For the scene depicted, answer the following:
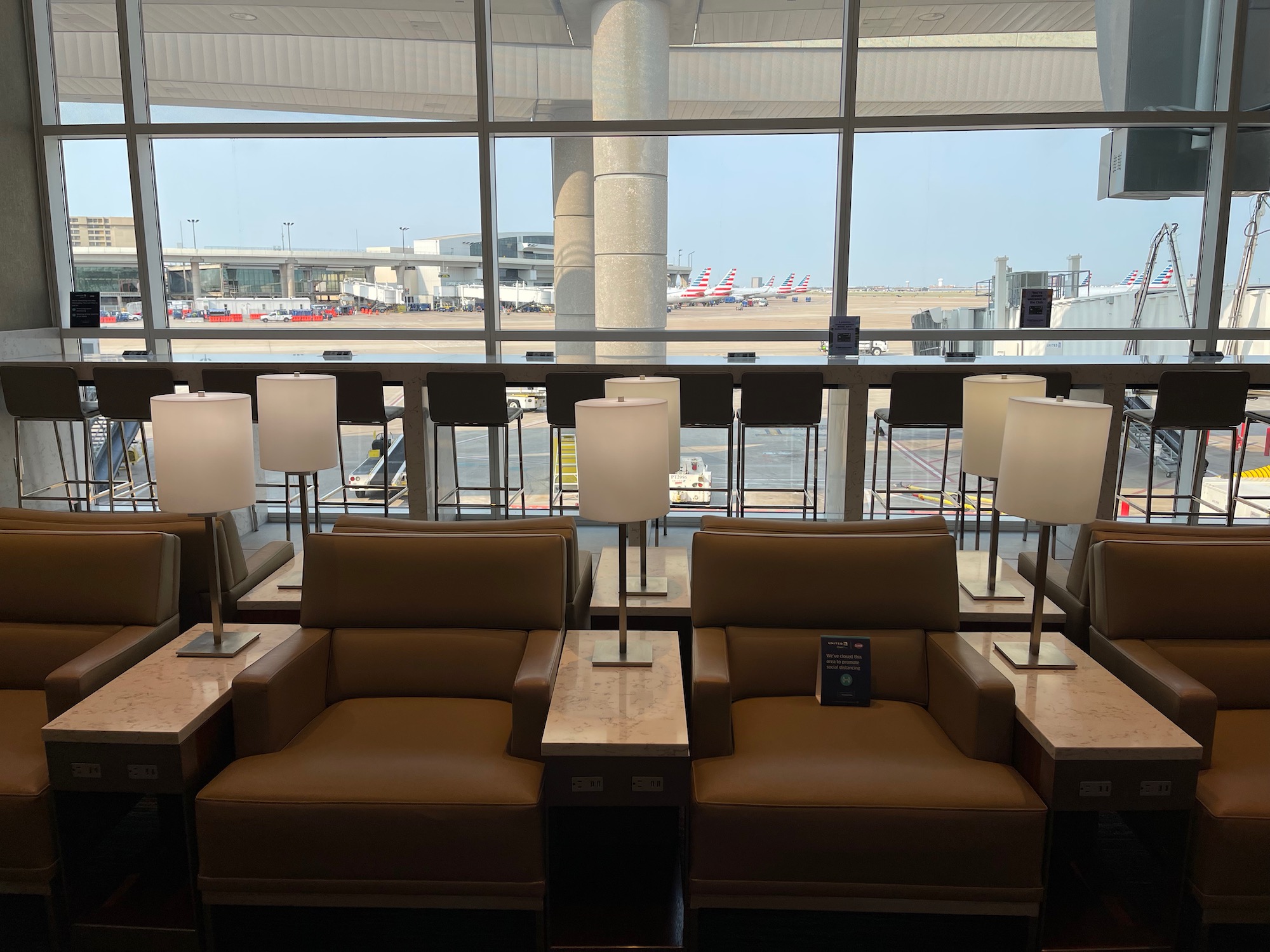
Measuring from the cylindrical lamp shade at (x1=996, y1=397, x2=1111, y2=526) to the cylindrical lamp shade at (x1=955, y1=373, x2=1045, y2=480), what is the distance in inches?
22.5

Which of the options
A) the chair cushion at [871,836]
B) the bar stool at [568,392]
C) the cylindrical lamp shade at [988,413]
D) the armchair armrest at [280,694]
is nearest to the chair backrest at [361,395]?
the bar stool at [568,392]

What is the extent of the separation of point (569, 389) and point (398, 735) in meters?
2.48

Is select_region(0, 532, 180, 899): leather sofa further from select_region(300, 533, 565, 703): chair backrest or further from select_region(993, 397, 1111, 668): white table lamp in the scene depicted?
select_region(993, 397, 1111, 668): white table lamp

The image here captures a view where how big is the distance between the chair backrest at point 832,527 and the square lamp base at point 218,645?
4.32 feet

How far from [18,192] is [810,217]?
196 inches

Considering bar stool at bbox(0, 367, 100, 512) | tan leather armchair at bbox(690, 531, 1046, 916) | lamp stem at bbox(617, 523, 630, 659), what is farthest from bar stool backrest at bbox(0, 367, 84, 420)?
tan leather armchair at bbox(690, 531, 1046, 916)

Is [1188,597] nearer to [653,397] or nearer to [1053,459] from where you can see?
[1053,459]

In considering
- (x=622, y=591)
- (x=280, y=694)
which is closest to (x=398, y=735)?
(x=280, y=694)

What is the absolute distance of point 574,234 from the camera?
5.72 metres

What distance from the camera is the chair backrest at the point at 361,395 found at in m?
4.48

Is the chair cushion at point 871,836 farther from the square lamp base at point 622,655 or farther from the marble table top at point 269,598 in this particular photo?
the marble table top at point 269,598

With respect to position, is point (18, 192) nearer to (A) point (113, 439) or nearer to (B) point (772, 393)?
(A) point (113, 439)

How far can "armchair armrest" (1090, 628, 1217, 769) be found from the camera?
6.78ft

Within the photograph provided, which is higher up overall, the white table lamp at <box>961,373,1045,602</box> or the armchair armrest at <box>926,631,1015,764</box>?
the white table lamp at <box>961,373,1045,602</box>
